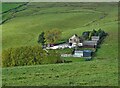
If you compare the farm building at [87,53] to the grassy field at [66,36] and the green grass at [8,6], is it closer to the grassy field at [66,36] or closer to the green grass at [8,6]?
the grassy field at [66,36]

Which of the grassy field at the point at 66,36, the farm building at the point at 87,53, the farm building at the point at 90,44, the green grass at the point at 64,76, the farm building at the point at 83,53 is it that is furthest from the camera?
the farm building at the point at 90,44

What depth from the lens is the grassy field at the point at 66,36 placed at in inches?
928

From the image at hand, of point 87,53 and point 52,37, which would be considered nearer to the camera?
point 87,53

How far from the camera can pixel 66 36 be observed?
70.9 meters

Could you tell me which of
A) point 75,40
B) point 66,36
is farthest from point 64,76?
point 66,36

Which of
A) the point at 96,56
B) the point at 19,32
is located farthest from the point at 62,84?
the point at 19,32

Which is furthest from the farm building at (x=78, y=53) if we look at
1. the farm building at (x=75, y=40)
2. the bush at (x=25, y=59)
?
the bush at (x=25, y=59)

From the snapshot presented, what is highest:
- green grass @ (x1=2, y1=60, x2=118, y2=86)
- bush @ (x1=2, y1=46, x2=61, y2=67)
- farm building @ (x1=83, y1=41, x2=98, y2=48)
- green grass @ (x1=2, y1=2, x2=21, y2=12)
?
green grass @ (x1=2, y1=2, x2=21, y2=12)

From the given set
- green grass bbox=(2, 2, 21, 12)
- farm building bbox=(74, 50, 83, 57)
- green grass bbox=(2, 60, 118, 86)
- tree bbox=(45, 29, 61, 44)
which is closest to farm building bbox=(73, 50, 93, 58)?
farm building bbox=(74, 50, 83, 57)

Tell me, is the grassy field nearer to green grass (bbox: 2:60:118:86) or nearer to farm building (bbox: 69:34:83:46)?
green grass (bbox: 2:60:118:86)

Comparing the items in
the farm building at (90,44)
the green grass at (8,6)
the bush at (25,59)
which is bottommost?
the farm building at (90,44)

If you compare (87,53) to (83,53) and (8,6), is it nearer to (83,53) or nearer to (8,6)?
(83,53)

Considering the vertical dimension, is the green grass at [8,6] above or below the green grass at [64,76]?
above

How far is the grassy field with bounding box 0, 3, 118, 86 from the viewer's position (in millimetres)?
23562
